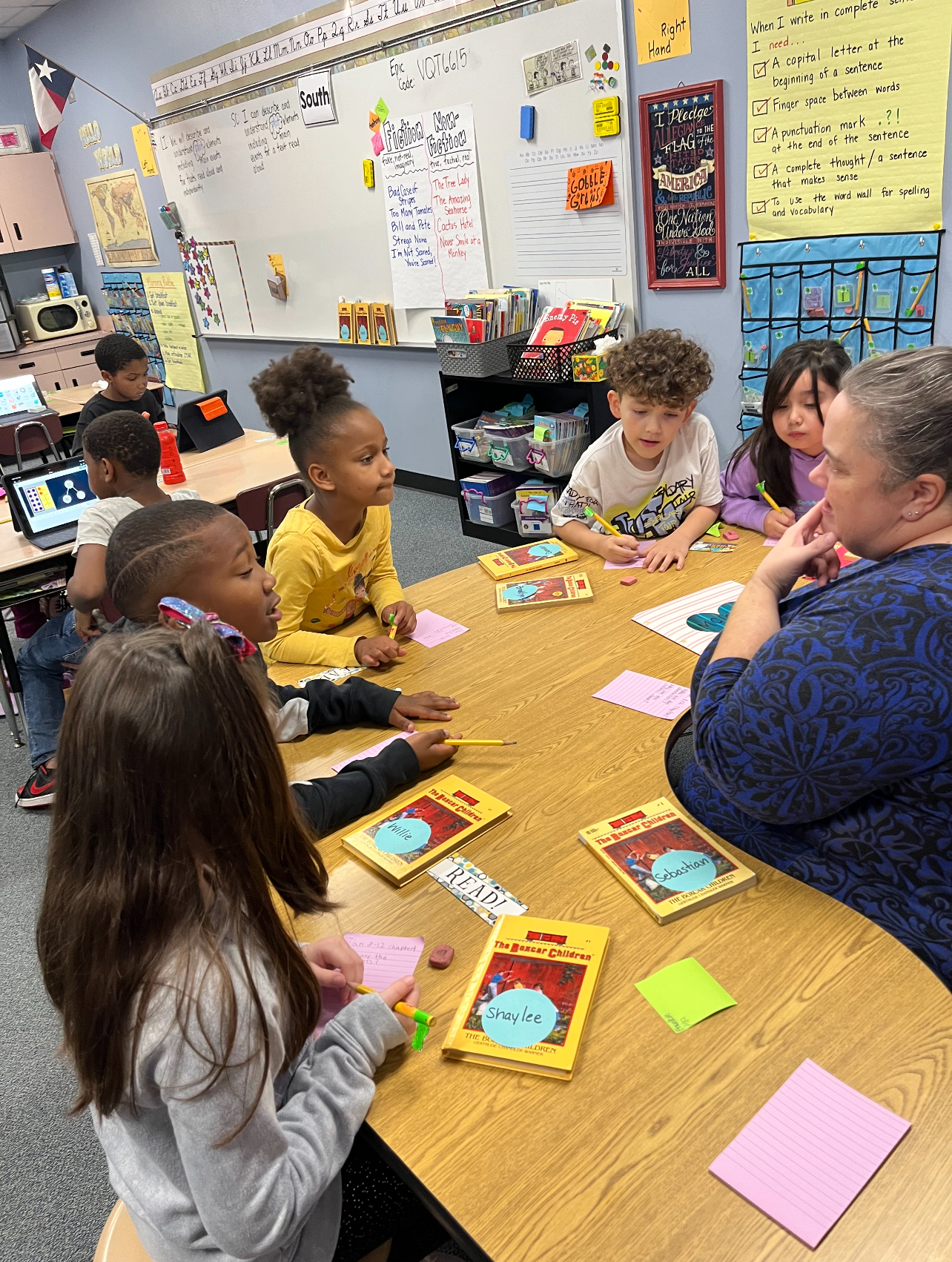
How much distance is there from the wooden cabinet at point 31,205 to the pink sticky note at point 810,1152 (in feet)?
28.2

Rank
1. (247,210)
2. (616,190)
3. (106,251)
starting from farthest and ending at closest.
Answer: (106,251) < (247,210) < (616,190)

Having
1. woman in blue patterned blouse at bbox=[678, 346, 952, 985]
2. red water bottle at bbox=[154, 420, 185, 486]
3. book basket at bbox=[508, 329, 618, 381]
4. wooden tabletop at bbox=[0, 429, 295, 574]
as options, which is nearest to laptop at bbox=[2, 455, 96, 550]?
wooden tabletop at bbox=[0, 429, 295, 574]

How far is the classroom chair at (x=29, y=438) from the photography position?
4480 mm

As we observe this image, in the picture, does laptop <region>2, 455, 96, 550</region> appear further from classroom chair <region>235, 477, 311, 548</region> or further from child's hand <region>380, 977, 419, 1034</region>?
child's hand <region>380, 977, 419, 1034</region>

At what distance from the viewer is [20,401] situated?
4.82 meters

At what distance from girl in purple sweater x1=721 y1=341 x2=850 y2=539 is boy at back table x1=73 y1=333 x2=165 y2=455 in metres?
2.81

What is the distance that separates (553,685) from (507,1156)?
34.5 inches

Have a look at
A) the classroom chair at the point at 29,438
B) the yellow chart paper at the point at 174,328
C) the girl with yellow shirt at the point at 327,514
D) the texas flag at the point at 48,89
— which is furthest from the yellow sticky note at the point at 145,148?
the girl with yellow shirt at the point at 327,514

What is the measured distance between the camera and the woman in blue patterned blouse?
3.06ft

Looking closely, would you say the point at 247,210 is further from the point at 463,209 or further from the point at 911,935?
the point at 911,935

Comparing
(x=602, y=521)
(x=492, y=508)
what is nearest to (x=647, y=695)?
(x=602, y=521)

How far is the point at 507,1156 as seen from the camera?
807mm

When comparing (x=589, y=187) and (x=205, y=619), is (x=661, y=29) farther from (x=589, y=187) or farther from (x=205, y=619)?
(x=205, y=619)

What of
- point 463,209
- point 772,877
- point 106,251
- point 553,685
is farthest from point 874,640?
point 106,251
